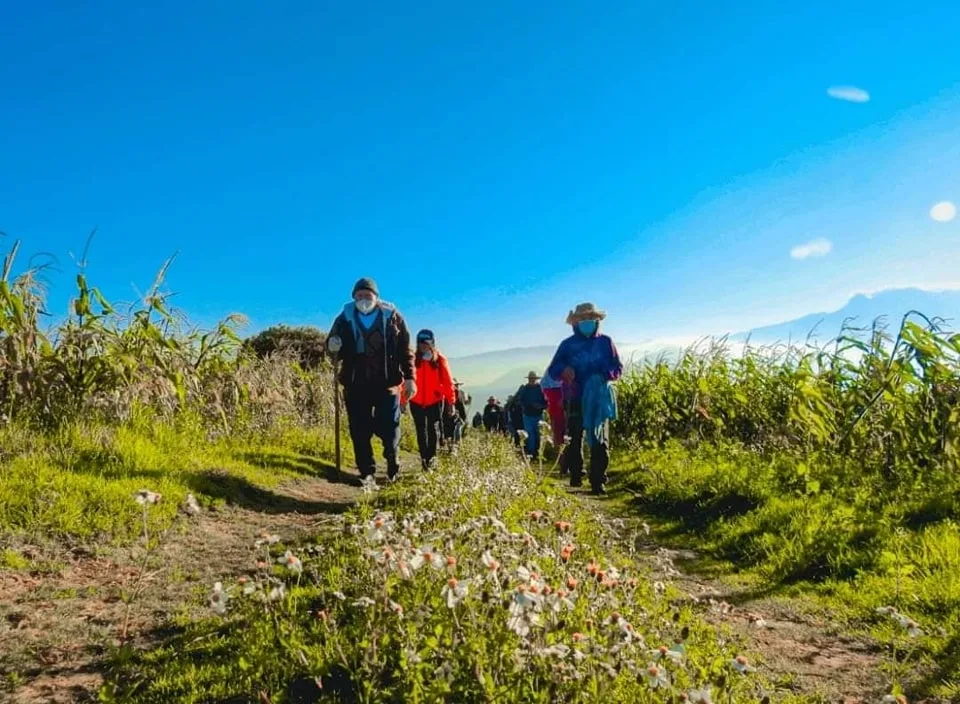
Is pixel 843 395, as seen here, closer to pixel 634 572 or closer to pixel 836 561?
pixel 836 561

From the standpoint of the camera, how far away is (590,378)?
9.30 metres

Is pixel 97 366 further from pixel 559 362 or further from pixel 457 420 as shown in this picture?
pixel 457 420

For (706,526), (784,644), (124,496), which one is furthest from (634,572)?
(124,496)

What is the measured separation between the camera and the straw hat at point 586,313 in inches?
376

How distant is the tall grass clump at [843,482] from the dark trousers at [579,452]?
2.17 feet

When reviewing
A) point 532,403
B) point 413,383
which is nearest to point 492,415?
point 532,403

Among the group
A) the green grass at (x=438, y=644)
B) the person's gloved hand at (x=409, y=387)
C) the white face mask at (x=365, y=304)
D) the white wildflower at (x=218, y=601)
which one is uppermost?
the white face mask at (x=365, y=304)

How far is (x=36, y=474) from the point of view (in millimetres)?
5426

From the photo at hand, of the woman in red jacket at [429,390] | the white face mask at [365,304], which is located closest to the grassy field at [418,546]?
the woman in red jacket at [429,390]

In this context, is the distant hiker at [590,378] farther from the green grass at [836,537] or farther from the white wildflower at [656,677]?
the white wildflower at [656,677]

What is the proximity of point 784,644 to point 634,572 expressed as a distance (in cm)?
105

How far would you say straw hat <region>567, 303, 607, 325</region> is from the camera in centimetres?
954

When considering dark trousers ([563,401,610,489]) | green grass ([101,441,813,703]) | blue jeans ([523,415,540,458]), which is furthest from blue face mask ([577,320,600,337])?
green grass ([101,441,813,703])

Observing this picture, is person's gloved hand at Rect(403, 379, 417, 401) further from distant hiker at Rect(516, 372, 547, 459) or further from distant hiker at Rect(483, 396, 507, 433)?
distant hiker at Rect(483, 396, 507, 433)
